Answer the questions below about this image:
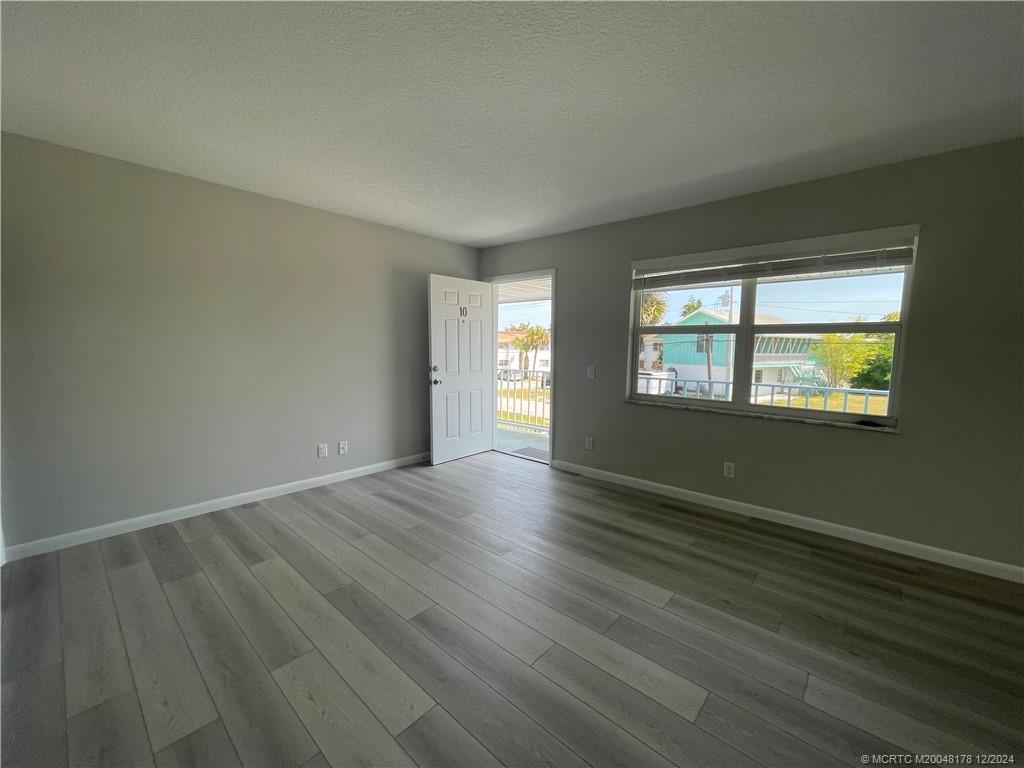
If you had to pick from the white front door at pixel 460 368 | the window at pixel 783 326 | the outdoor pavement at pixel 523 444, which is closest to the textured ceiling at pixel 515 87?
the window at pixel 783 326

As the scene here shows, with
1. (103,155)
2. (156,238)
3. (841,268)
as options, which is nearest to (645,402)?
(841,268)

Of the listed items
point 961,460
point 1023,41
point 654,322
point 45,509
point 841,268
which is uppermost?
point 1023,41

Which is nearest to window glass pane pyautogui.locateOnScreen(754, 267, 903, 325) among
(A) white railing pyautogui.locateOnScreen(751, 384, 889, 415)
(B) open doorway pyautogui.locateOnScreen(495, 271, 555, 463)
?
(A) white railing pyautogui.locateOnScreen(751, 384, 889, 415)

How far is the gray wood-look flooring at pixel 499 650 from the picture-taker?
1.31 metres

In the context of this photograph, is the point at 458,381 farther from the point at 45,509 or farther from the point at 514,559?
the point at 45,509

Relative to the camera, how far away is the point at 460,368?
448cm

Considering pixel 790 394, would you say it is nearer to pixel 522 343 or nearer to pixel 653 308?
pixel 653 308

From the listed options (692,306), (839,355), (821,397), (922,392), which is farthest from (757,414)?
(692,306)

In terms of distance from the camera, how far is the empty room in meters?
1.42

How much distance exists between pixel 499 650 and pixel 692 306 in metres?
2.93

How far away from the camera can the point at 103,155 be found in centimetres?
249

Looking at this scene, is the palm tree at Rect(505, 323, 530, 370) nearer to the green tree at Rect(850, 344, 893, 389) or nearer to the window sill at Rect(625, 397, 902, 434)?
the window sill at Rect(625, 397, 902, 434)

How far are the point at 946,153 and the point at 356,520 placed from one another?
14.6ft

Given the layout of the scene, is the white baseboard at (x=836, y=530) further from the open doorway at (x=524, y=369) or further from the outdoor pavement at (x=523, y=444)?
the open doorway at (x=524, y=369)
